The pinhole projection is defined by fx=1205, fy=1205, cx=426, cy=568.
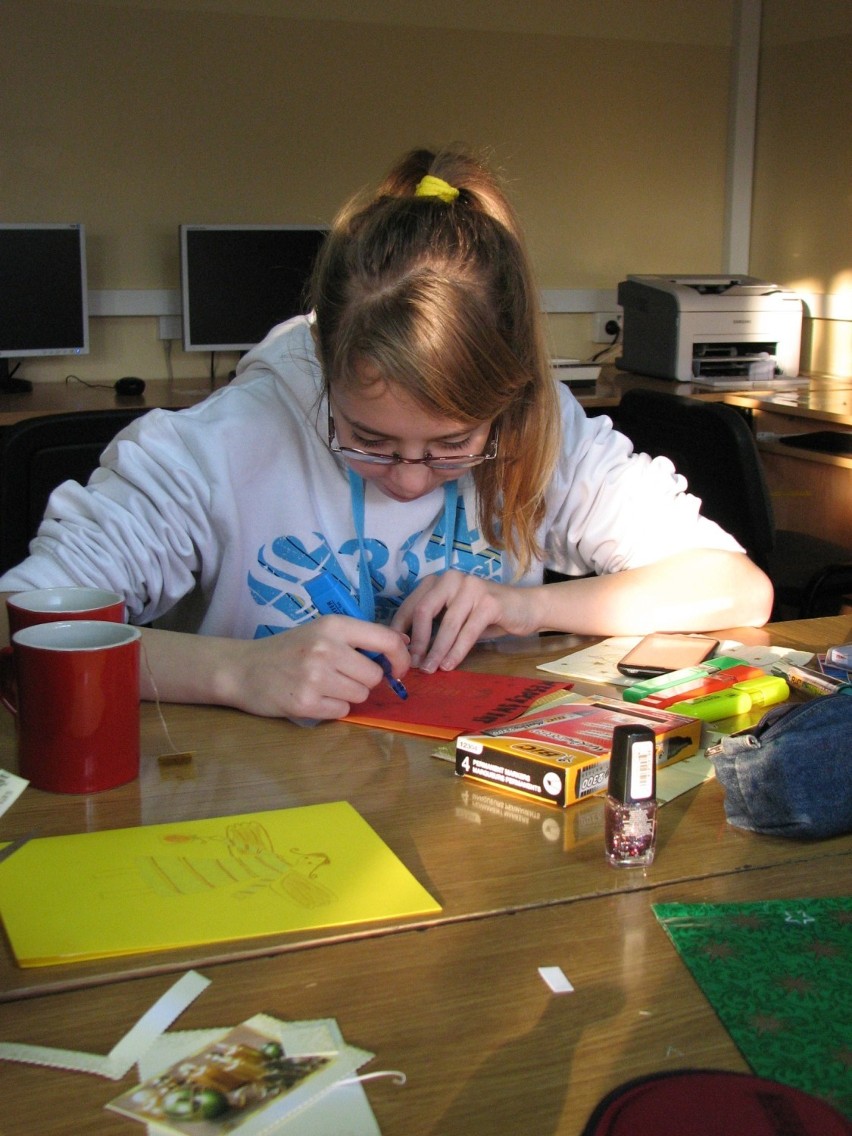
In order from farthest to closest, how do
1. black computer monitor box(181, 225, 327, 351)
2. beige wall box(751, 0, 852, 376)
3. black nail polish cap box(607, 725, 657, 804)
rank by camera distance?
beige wall box(751, 0, 852, 376) < black computer monitor box(181, 225, 327, 351) < black nail polish cap box(607, 725, 657, 804)

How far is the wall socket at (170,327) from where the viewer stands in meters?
3.66

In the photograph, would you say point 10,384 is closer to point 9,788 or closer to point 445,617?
point 445,617

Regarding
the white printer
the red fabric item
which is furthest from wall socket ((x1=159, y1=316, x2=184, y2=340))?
the red fabric item

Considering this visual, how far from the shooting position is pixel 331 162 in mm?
3703

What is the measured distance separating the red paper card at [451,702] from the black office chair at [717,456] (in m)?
1.12

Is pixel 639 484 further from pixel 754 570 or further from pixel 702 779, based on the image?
pixel 702 779

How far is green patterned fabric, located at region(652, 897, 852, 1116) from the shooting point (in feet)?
2.02

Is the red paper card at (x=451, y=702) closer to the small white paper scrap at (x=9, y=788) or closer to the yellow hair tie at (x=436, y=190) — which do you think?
the small white paper scrap at (x=9, y=788)

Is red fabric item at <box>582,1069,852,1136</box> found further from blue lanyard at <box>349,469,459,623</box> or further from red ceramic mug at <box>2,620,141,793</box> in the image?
blue lanyard at <box>349,469,459,623</box>

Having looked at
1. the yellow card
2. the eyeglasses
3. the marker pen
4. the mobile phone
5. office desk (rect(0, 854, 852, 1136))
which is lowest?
office desk (rect(0, 854, 852, 1136))

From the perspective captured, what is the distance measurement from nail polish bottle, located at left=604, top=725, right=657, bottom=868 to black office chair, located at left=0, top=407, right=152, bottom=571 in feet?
3.18

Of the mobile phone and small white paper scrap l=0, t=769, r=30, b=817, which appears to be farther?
the mobile phone

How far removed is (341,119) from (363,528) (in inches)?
102

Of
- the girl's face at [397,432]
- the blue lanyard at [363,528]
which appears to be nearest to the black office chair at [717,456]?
the blue lanyard at [363,528]
